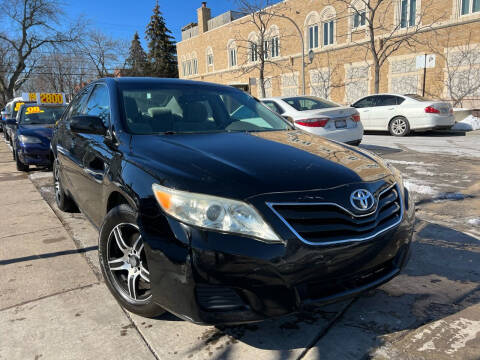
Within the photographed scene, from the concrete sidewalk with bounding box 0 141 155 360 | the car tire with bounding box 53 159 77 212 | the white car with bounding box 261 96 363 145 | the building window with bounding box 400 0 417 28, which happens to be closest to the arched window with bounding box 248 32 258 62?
the building window with bounding box 400 0 417 28

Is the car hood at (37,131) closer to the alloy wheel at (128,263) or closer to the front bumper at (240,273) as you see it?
the alloy wheel at (128,263)

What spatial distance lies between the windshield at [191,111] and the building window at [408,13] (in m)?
22.4

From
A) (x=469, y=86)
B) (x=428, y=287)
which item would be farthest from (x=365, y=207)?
(x=469, y=86)

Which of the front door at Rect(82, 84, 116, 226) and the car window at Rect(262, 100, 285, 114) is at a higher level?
the car window at Rect(262, 100, 285, 114)

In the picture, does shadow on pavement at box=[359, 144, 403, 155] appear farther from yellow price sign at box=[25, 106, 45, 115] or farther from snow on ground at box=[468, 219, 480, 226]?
yellow price sign at box=[25, 106, 45, 115]

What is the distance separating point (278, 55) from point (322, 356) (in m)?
31.4

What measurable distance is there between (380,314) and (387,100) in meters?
11.6

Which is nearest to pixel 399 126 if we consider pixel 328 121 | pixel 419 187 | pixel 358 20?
pixel 328 121

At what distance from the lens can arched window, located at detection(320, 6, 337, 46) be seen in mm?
25781

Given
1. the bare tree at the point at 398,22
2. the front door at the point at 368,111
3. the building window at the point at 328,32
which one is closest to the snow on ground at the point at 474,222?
the front door at the point at 368,111

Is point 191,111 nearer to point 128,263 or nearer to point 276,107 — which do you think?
point 128,263

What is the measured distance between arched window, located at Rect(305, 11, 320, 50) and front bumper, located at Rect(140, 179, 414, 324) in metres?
28.1

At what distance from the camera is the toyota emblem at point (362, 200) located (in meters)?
1.90

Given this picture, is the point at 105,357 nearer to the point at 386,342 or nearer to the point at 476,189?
the point at 386,342
